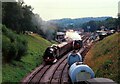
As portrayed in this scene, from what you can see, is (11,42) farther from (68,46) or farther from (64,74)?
(68,46)

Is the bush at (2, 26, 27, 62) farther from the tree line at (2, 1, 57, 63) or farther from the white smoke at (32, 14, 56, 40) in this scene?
the white smoke at (32, 14, 56, 40)

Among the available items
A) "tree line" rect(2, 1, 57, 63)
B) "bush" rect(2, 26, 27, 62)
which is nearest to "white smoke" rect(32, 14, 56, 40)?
"tree line" rect(2, 1, 57, 63)

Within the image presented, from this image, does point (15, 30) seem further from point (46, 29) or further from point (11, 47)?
point (46, 29)

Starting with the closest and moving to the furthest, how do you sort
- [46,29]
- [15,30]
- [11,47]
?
[11,47] < [15,30] < [46,29]

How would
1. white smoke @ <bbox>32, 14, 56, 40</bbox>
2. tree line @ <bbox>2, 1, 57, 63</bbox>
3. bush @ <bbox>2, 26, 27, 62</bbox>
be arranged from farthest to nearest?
white smoke @ <bbox>32, 14, 56, 40</bbox> < tree line @ <bbox>2, 1, 57, 63</bbox> < bush @ <bbox>2, 26, 27, 62</bbox>

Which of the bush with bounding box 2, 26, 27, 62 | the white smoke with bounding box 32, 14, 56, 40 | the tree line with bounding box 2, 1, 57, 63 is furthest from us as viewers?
the white smoke with bounding box 32, 14, 56, 40

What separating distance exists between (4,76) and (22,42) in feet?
46.4

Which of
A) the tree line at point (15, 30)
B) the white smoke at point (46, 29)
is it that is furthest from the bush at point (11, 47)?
the white smoke at point (46, 29)

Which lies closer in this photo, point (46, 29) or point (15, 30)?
point (15, 30)

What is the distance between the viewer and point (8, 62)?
4388cm

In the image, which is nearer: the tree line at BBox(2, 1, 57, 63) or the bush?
the bush

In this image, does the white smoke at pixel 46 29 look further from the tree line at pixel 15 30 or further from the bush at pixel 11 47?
the bush at pixel 11 47

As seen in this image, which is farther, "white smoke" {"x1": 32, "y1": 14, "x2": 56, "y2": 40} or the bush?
"white smoke" {"x1": 32, "y1": 14, "x2": 56, "y2": 40}

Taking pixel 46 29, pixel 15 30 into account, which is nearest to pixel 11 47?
pixel 15 30
